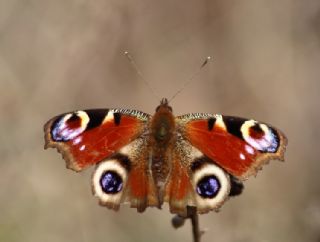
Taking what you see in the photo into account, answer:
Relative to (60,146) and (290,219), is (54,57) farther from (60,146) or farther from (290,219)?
(60,146)

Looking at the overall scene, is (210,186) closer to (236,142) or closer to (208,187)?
(208,187)

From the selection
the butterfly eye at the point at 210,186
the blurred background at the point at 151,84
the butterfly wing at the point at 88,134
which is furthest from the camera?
the blurred background at the point at 151,84

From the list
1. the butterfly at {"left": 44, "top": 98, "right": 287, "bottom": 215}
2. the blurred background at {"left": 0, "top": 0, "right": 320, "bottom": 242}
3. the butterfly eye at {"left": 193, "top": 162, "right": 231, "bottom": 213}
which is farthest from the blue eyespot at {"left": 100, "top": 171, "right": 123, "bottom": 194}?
the blurred background at {"left": 0, "top": 0, "right": 320, "bottom": 242}

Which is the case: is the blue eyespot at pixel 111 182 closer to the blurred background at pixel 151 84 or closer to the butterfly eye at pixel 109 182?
the butterfly eye at pixel 109 182

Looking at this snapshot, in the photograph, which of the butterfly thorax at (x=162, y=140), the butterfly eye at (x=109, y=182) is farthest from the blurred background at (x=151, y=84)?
the butterfly eye at (x=109, y=182)

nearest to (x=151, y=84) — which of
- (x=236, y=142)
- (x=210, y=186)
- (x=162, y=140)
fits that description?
(x=162, y=140)

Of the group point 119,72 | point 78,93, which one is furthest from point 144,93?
point 78,93
